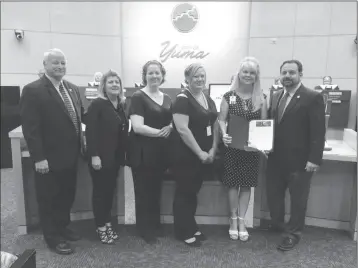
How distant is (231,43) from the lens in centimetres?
537

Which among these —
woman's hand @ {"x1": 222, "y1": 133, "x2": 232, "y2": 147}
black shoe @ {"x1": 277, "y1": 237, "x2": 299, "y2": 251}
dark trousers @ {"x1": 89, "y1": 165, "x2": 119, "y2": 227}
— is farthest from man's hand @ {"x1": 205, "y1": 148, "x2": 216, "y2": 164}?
black shoe @ {"x1": 277, "y1": 237, "x2": 299, "y2": 251}

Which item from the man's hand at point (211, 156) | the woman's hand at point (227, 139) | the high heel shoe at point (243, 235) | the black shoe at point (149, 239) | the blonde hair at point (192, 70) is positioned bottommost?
the black shoe at point (149, 239)

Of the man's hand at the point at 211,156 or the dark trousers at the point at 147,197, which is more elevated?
the man's hand at the point at 211,156

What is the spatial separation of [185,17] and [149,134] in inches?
149

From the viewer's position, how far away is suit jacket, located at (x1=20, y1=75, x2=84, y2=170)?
202 cm

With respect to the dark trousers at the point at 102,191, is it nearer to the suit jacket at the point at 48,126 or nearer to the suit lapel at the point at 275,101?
the suit jacket at the point at 48,126

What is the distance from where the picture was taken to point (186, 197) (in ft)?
7.79

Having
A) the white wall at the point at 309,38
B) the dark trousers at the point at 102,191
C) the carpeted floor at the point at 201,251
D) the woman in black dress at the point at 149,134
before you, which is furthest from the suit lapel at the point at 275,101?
the white wall at the point at 309,38

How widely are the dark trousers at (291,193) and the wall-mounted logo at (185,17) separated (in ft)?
12.0

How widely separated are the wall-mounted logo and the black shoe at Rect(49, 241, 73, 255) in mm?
4103

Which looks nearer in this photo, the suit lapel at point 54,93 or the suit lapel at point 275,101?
the suit lapel at point 54,93

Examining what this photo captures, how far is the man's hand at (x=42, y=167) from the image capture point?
208cm

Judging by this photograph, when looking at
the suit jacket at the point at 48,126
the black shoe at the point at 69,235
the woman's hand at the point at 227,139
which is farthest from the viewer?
the black shoe at the point at 69,235

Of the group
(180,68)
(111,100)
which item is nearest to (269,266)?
(111,100)
